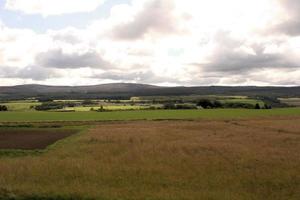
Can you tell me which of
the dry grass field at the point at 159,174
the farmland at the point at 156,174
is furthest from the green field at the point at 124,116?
the dry grass field at the point at 159,174

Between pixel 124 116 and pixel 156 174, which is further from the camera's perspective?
pixel 124 116

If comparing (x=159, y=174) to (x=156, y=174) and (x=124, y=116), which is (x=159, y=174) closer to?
(x=156, y=174)

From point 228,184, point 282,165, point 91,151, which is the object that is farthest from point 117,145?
point 228,184

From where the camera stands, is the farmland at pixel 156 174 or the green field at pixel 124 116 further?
the green field at pixel 124 116

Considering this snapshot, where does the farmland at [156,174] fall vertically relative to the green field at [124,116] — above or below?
above

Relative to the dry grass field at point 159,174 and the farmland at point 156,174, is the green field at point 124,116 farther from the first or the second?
the dry grass field at point 159,174

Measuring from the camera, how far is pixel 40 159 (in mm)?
26828

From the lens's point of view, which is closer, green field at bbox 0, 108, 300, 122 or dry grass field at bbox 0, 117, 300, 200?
dry grass field at bbox 0, 117, 300, 200

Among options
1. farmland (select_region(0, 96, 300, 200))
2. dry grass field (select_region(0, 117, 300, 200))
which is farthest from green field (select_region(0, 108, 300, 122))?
dry grass field (select_region(0, 117, 300, 200))

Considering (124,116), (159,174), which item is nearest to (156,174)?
(159,174)

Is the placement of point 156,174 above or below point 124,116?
above

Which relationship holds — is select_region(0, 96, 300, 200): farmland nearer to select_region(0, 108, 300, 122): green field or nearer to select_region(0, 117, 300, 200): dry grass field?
select_region(0, 117, 300, 200): dry grass field

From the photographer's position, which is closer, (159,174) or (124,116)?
(159,174)

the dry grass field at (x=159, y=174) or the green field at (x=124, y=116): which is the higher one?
the dry grass field at (x=159, y=174)
